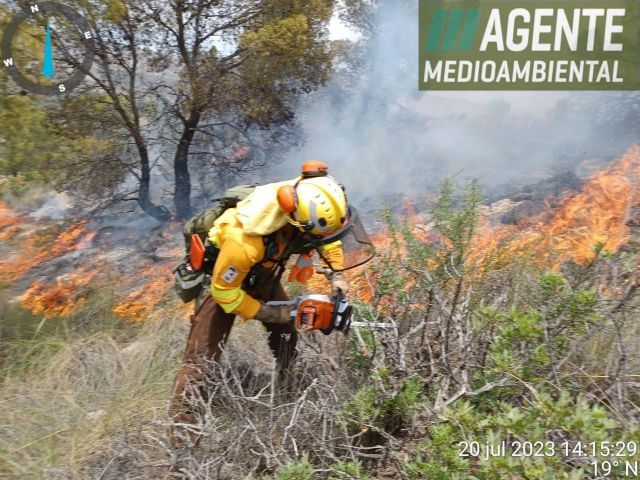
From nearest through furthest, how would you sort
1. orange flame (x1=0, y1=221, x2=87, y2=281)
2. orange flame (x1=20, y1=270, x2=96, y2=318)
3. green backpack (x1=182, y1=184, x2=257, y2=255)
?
green backpack (x1=182, y1=184, x2=257, y2=255) < orange flame (x1=20, y1=270, x2=96, y2=318) < orange flame (x1=0, y1=221, x2=87, y2=281)

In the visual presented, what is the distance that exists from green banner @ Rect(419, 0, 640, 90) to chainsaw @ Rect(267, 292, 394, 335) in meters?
4.68

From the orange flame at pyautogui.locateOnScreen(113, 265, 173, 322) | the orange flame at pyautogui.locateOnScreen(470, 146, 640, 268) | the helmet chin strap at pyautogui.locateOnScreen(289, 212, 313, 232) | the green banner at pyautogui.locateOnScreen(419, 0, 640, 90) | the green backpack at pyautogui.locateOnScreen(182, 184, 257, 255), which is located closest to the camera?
the helmet chin strap at pyautogui.locateOnScreen(289, 212, 313, 232)

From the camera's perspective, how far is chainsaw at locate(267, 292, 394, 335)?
2.83 m

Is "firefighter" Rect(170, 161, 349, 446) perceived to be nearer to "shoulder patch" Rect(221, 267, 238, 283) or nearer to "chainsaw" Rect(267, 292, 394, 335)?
"shoulder patch" Rect(221, 267, 238, 283)

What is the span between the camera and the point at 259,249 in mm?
2824

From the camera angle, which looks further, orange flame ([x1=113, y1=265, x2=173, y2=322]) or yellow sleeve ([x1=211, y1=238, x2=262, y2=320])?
orange flame ([x1=113, y1=265, x2=173, y2=322])

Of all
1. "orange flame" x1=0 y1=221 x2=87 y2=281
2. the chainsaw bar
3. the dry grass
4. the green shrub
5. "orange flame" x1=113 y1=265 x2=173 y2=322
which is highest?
the chainsaw bar

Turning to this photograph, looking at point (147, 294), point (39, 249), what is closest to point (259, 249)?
point (147, 294)

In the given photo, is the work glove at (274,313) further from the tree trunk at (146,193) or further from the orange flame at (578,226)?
the tree trunk at (146,193)

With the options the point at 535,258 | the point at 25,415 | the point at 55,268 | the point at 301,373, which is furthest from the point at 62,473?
the point at 55,268

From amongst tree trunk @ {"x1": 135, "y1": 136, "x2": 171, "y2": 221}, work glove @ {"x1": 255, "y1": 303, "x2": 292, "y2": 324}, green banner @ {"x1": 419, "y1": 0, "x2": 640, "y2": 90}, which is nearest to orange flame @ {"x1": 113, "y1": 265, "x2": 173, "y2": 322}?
tree trunk @ {"x1": 135, "y1": 136, "x2": 171, "y2": 221}

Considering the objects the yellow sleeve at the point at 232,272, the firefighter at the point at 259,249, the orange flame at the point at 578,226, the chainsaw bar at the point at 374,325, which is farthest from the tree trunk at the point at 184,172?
the chainsaw bar at the point at 374,325

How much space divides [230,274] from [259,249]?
186mm

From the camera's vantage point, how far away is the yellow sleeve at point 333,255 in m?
3.15
